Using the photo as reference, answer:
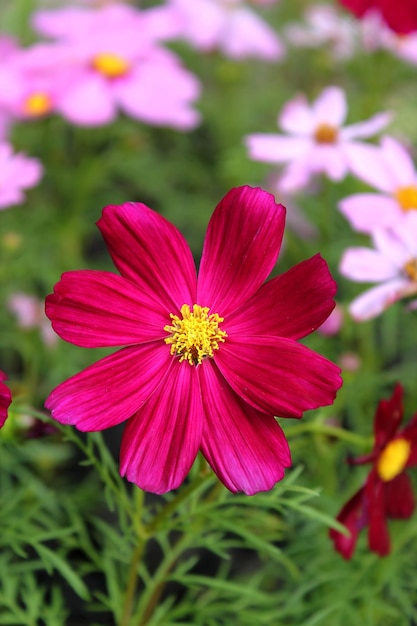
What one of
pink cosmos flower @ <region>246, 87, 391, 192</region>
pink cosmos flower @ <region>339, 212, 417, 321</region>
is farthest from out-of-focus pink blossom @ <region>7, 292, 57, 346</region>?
pink cosmos flower @ <region>339, 212, 417, 321</region>

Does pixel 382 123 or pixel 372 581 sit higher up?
pixel 382 123

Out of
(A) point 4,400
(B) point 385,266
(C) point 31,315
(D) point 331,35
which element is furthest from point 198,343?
(D) point 331,35

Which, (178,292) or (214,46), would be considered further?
(214,46)

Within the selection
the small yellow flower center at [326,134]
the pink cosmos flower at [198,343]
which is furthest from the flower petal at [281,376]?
the small yellow flower center at [326,134]

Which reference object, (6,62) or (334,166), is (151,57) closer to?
(6,62)

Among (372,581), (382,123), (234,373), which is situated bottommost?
(372,581)

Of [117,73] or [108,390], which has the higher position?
[117,73]

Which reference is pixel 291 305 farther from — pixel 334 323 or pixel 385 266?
pixel 334 323

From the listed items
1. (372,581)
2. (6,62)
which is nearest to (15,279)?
(6,62)
